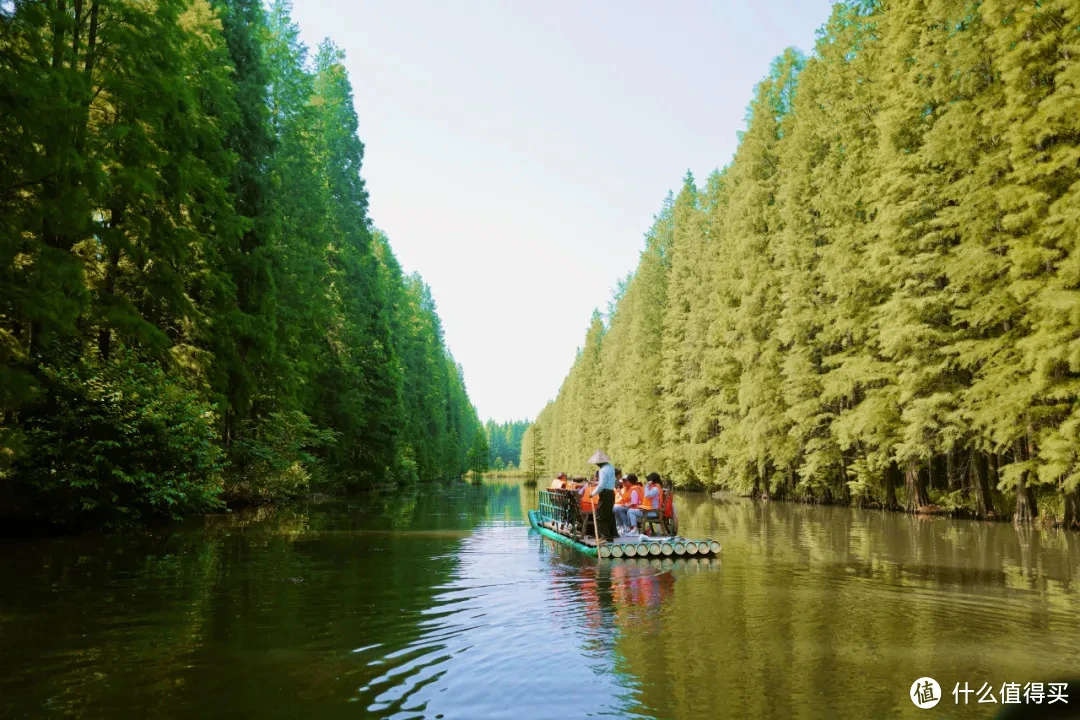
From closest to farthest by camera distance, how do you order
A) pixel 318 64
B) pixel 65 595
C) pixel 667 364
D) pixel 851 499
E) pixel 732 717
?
pixel 732 717 → pixel 65 595 → pixel 851 499 → pixel 318 64 → pixel 667 364

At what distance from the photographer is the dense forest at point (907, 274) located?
19.1 meters

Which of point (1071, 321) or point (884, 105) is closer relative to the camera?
point (1071, 321)

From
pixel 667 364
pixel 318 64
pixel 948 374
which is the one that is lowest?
pixel 948 374

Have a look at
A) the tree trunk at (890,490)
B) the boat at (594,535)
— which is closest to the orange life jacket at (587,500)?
the boat at (594,535)

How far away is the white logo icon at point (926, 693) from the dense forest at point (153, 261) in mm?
12209

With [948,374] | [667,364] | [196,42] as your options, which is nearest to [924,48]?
[948,374]

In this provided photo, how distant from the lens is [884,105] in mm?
25781

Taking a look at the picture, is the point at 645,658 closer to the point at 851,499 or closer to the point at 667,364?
the point at 851,499

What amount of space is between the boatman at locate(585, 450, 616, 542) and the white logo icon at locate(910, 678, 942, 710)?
9.89 m

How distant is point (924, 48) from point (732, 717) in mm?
24075

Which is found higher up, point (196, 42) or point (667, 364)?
point (196, 42)

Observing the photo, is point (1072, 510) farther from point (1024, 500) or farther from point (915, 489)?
point (915, 489)

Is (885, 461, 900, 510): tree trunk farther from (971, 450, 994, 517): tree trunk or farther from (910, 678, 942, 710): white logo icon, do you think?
(910, 678, 942, 710): white logo icon

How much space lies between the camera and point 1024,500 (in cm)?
2139
